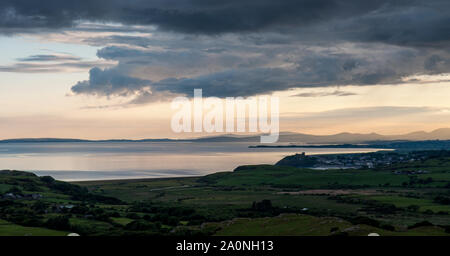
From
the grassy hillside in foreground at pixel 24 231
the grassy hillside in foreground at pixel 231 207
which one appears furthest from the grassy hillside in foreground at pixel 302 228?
the grassy hillside in foreground at pixel 24 231

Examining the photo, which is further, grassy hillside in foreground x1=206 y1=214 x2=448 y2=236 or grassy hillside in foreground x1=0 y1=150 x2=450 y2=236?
grassy hillside in foreground x1=0 y1=150 x2=450 y2=236

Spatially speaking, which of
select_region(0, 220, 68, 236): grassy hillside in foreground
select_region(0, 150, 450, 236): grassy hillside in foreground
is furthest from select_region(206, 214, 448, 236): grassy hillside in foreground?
select_region(0, 220, 68, 236): grassy hillside in foreground

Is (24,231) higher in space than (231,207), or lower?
higher

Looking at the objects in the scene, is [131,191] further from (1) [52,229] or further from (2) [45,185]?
(1) [52,229]

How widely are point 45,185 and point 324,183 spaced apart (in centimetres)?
10262

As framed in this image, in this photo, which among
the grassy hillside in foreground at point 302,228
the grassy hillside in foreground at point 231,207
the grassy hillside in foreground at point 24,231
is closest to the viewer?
the grassy hillside in foreground at point 302,228

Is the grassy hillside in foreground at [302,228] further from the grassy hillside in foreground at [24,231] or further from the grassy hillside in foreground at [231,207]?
the grassy hillside in foreground at [24,231]

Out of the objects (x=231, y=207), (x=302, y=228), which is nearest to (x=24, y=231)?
(x=302, y=228)

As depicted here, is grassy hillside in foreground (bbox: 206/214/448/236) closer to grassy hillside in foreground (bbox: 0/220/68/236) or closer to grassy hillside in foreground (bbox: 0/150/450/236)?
grassy hillside in foreground (bbox: 0/150/450/236)

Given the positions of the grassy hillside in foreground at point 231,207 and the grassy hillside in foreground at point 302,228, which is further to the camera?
the grassy hillside in foreground at point 231,207

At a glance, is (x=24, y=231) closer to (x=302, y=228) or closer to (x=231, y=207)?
(x=302, y=228)

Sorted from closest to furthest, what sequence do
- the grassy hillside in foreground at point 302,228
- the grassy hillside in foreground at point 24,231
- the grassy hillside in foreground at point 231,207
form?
the grassy hillside in foreground at point 302,228
the grassy hillside in foreground at point 24,231
the grassy hillside in foreground at point 231,207

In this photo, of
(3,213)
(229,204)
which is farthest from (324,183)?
(3,213)
